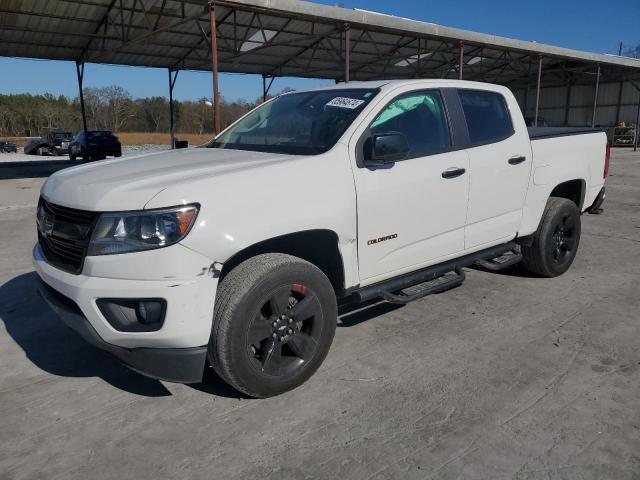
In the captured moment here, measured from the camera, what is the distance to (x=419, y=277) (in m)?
3.77

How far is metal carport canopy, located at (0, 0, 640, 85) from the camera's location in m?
14.8

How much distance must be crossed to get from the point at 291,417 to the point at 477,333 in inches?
69.8

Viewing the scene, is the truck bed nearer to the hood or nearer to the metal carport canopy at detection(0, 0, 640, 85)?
the hood

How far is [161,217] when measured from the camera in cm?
251

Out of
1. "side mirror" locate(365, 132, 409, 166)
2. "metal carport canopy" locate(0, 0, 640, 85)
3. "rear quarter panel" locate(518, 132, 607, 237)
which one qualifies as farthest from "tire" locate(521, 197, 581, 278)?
"metal carport canopy" locate(0, 0, 640, 85)

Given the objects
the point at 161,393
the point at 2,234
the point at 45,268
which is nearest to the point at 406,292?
the point at 161,393

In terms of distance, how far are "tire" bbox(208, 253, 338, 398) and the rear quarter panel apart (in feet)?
8.28

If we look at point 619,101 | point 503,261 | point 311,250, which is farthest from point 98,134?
point 619,101

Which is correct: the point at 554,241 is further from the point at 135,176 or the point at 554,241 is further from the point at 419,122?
the point at 135,176

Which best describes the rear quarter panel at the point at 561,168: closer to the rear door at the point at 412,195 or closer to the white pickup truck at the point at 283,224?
the white pickup truck at the point at 283,224

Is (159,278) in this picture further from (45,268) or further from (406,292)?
(406,292)

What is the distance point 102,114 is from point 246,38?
64094mm

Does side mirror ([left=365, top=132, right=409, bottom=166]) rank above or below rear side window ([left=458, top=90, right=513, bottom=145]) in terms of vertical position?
below

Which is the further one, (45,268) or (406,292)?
(406,292)
